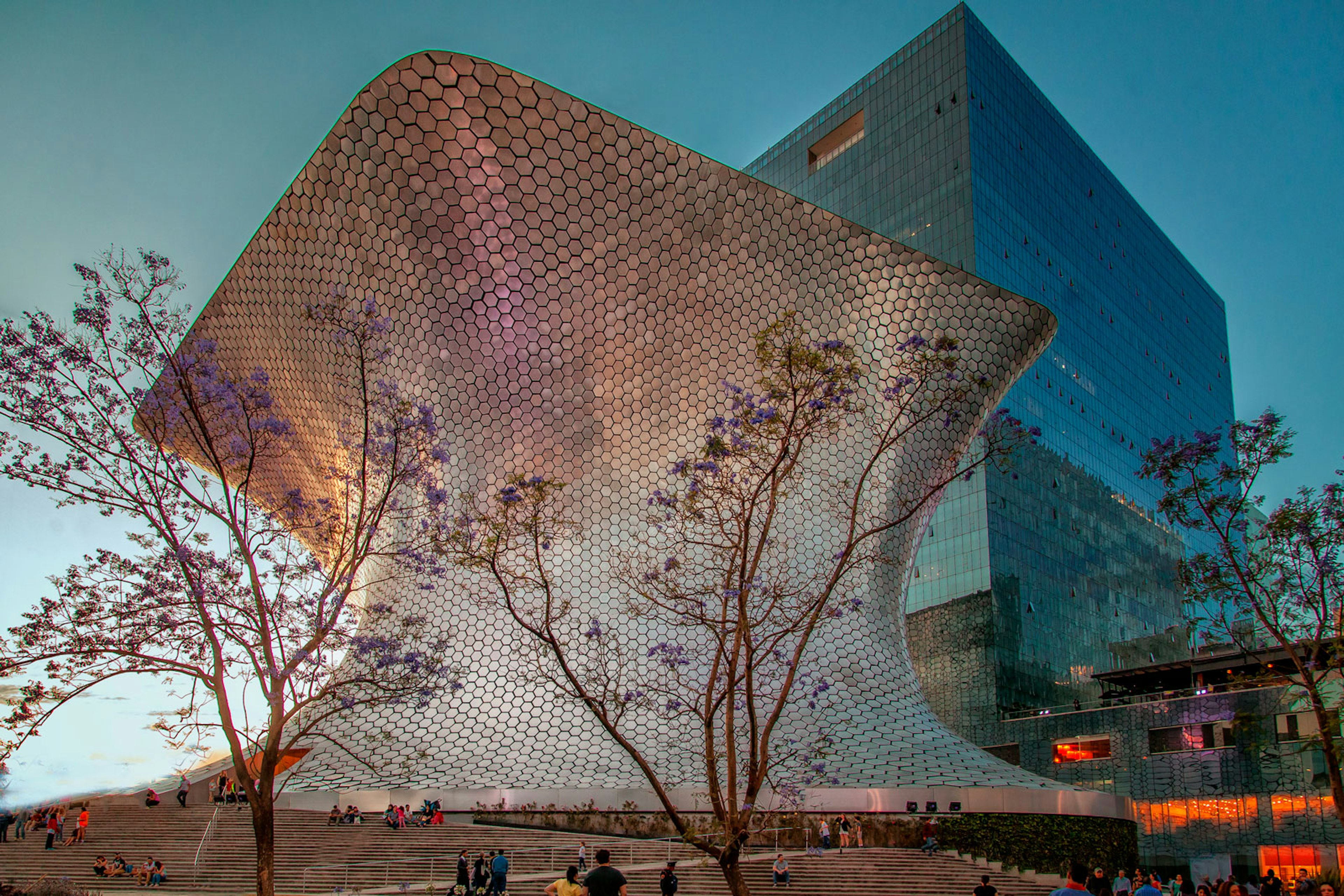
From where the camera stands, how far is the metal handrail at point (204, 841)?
13984 mm

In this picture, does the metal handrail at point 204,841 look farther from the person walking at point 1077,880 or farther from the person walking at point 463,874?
the person walking at point 1077,880

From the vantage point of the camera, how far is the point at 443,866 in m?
14.4

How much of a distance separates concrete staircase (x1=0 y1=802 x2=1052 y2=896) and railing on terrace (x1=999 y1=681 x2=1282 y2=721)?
15.8 metres

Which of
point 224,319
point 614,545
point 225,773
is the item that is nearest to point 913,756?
point 614,545

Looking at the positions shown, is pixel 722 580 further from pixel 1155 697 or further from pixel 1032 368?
pixel 1032 368

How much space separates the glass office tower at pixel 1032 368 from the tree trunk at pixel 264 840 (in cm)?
3509

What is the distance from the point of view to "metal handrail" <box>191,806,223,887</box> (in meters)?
14.0

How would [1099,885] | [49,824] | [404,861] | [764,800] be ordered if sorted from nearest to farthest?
[1099,885] → [404,861] → [49,824] → [764,800]

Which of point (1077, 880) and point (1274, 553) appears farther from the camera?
point (1274, 553)

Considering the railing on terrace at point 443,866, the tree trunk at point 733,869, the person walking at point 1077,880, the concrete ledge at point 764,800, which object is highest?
the person walking at point 1077,880

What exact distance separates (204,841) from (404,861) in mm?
3378

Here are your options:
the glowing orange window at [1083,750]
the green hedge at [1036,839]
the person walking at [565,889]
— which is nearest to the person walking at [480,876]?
the green hedge at [1036,839]

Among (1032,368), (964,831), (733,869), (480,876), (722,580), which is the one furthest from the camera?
(1032,368)

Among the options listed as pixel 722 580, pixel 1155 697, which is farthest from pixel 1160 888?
pixel 1155 697
